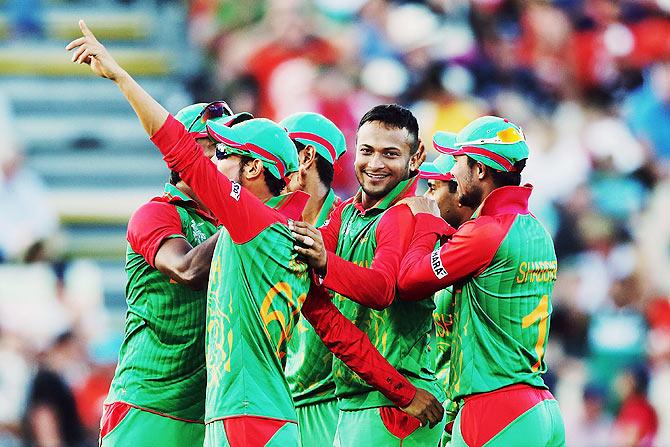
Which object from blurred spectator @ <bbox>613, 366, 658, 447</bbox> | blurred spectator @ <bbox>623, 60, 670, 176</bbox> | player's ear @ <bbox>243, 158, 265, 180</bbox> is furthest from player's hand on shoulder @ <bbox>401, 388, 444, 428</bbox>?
blurred spectator @ <bbox>623, 60, 670, 176</bbox>

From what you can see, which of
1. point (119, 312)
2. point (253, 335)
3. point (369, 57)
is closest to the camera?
point (253, 335)

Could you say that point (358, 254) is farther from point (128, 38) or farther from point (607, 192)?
point (128, 38)

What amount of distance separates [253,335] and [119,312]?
7.37 m

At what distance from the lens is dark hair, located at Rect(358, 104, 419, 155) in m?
5.75

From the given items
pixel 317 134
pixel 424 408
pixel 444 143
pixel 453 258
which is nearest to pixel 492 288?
pixel 453 258

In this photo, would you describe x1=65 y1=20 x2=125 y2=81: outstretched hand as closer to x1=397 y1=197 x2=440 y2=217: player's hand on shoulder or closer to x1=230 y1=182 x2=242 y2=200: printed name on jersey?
x1=230 y1=182 x2=242 y2=200: printed name on jersey

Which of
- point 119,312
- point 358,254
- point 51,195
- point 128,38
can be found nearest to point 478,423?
point 358,254

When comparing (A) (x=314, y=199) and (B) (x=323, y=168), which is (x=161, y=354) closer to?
(A) (x=314, y=199)

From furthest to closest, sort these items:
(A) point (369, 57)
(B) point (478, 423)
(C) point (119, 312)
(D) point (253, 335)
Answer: (A) point (369, 57)
(C) point (119, 312)
(B) point (478, 423)
(D) point (253, 335)

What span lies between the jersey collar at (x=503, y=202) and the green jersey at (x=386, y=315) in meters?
0.35

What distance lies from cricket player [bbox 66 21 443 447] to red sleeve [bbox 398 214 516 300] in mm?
542

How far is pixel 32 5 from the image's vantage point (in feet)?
43.2

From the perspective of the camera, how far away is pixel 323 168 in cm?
638

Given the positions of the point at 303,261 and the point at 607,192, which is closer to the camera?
the point at 303,261
